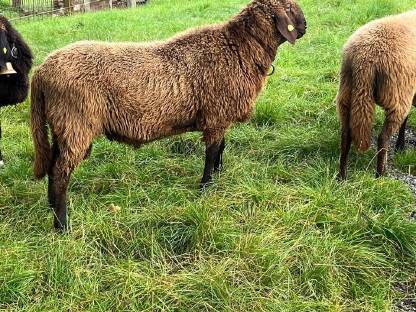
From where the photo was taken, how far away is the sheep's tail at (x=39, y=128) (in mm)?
3986

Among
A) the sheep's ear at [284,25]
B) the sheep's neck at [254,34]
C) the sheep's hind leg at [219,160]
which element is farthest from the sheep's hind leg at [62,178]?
the sheep's ear at [284,25]

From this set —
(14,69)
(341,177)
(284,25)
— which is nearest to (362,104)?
(341,177)

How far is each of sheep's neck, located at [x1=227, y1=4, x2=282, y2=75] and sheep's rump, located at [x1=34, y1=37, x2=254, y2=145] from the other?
0.20 m

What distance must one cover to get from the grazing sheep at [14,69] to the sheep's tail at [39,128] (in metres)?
1.27

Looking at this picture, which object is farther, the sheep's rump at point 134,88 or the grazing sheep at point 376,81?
the grazing sheep at point 376,81

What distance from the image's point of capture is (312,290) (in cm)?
337

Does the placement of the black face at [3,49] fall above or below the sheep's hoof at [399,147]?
above

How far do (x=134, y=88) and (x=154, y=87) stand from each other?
0.17 meters

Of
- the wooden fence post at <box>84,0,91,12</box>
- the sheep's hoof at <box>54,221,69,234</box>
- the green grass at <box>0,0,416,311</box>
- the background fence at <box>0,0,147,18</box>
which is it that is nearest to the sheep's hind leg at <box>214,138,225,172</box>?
the green grass at <box>0,0,416,311</box>

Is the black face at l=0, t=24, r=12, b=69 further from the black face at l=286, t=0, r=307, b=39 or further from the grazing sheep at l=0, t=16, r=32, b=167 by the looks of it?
the black face at l=286, t=0, r=307, b=39

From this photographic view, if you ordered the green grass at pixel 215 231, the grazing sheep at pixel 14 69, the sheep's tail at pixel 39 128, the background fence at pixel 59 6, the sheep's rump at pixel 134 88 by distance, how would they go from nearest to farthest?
the green grass at pixel 215 231 < the sheep's rump at pixel 134 88 < the sheep's tail at pixel 39 128 < the grazing sheep at pixel 14 69 < the background fence at pixel 59 6

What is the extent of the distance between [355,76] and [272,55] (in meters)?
0.77

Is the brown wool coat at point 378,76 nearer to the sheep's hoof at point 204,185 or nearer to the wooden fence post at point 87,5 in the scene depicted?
the sheep's hoof at point 204,185

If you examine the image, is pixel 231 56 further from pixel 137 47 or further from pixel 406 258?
pixel 406 258
